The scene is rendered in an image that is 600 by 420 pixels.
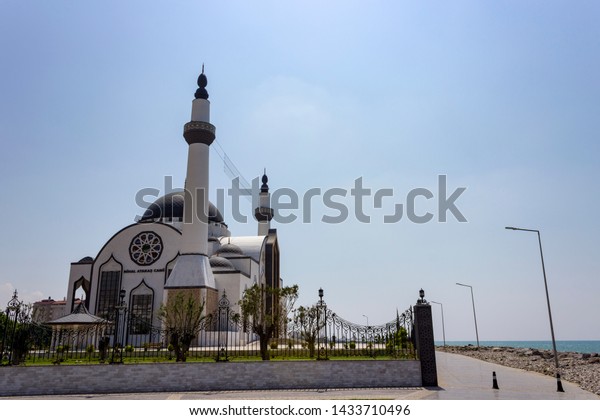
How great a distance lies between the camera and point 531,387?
61.4 ft

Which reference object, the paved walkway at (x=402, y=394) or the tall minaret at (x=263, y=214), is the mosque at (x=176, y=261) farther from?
the paved walkway at (x=402, y=394)

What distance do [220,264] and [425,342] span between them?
28.1 m

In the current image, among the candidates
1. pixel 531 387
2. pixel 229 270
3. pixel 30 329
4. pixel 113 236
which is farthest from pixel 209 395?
pixel 113 236

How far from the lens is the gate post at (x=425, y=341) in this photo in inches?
711

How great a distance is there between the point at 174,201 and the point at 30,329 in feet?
104

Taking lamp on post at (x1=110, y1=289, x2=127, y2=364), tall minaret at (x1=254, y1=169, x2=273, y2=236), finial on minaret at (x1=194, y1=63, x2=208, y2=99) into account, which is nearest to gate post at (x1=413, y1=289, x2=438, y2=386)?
lamp on post at (x1=110, y1=289, x2=127, y2=364)

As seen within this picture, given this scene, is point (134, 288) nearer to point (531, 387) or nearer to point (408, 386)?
point (408, 386)

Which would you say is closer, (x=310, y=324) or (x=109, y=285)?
(x=310, y=324)

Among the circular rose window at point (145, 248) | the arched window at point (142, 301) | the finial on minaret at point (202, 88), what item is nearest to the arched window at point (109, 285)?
the arched window at point (142, 301)

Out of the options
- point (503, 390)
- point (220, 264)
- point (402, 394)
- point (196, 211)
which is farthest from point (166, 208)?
point (503, 390)

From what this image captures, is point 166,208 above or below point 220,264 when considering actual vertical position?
above

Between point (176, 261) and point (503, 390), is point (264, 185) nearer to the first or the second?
point (176, 261)

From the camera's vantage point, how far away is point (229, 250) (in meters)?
47.7

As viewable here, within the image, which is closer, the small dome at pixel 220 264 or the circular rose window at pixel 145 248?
the small dome at pixel 220 264
